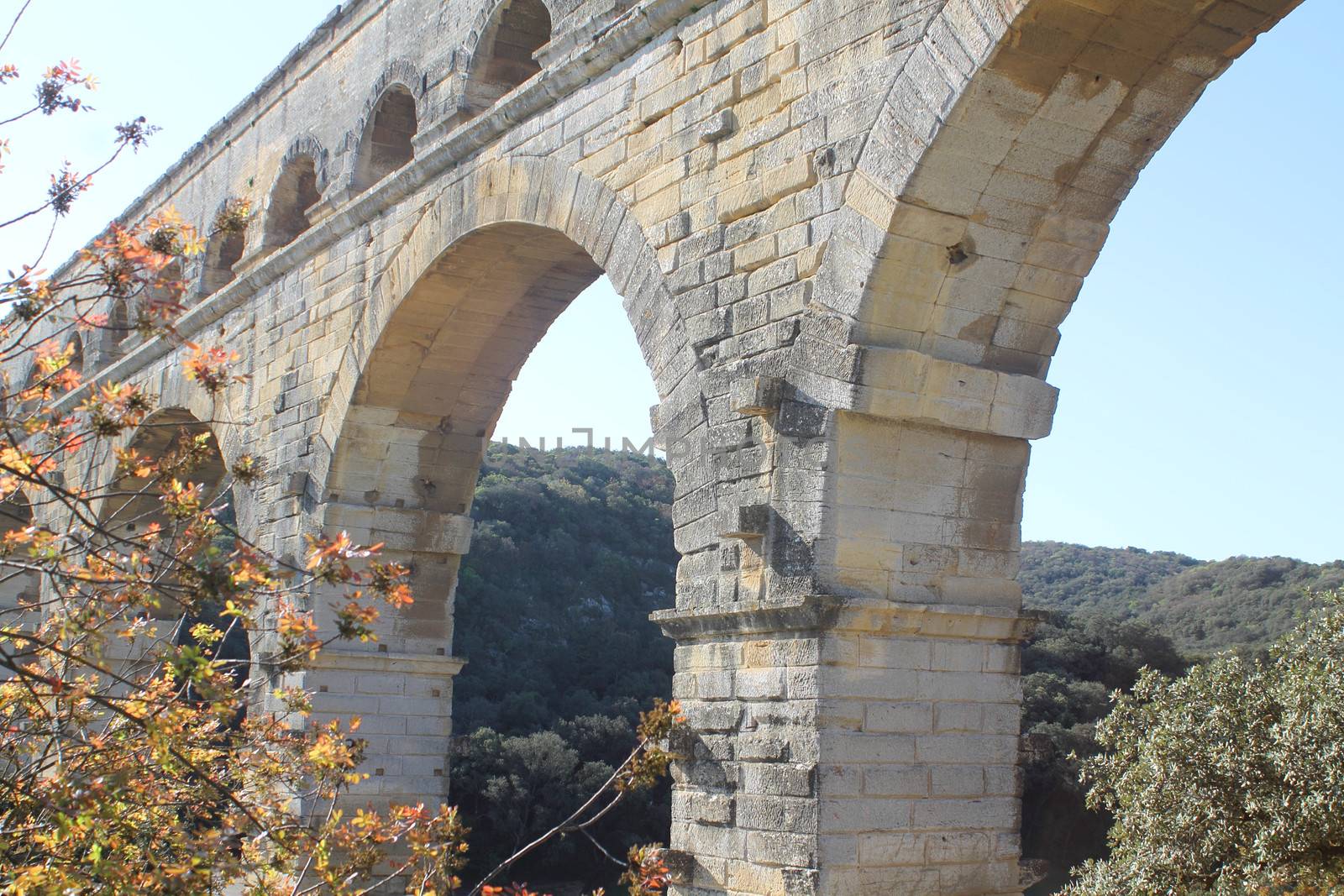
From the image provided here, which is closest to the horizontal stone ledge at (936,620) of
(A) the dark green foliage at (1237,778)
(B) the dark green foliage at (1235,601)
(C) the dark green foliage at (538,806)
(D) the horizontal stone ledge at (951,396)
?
(D) the horizontal stone ledge at (951,396)

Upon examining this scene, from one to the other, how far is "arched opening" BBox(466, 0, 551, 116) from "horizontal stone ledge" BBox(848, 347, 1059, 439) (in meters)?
3.90

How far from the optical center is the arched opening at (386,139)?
29.6 ft

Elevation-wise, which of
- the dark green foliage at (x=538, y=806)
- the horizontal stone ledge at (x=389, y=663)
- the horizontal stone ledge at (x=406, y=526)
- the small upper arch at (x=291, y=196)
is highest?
the small upper arch at (x=291, y=196)

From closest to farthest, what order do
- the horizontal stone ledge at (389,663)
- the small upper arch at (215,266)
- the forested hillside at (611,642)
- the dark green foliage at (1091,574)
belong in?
1. the horizontal stone ledge at (389,663)
2. the small upper arch at (215,266)
3. the forested hillside at (611,642)
4. the dark green foliage at (1091,574)

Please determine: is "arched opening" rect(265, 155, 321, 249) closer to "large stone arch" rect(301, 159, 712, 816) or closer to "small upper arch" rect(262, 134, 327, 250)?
"small upper arch" rect(262, 134, 327, 250)

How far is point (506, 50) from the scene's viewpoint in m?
7.95

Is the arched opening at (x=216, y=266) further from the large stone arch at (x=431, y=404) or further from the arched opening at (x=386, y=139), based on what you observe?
the large stone arch at (x=431, y=404)

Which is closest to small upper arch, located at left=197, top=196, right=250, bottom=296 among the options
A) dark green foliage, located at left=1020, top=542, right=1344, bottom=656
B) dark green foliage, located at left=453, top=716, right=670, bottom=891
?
dark green foliage, located at left=453, top=716, right=670, bottom=891

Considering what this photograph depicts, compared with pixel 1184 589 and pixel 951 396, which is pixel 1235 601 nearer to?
pixel 1184 589

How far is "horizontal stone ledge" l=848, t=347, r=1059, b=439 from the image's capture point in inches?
184

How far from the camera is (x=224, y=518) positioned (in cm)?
1263

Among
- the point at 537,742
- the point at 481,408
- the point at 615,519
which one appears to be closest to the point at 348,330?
the point at 481,408

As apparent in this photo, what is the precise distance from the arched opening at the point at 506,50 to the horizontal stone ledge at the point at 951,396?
390 centimetres

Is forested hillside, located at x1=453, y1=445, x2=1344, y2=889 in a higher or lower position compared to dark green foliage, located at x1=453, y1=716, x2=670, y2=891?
higher
